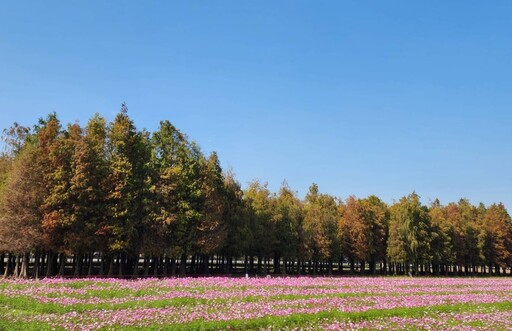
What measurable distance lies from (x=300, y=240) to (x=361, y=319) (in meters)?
43.9

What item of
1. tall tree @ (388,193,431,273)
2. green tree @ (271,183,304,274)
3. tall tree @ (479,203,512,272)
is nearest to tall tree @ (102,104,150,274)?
green tree @ (271,183,304,274)

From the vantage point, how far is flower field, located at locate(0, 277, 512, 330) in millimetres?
14000

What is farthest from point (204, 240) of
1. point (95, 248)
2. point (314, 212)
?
point (314, 212)

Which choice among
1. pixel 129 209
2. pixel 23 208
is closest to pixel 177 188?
pixel 129 209

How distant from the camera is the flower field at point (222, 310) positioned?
45.9ft

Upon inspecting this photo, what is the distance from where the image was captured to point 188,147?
47531mm

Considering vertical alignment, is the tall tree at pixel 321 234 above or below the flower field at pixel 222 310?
above

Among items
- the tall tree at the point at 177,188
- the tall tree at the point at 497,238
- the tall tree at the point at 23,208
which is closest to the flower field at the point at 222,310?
the tall tree at the point at 23,208

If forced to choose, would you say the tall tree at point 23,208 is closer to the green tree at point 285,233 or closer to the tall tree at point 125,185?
the tall tree at point 125,185

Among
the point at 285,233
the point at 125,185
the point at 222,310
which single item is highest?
the point at 125,185

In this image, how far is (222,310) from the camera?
16.9 meters

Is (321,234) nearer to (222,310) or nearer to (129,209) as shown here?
(129,209)

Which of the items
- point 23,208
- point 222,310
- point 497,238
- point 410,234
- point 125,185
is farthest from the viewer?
point 497,238

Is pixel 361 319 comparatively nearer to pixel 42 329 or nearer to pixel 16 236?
pixel 42 329
